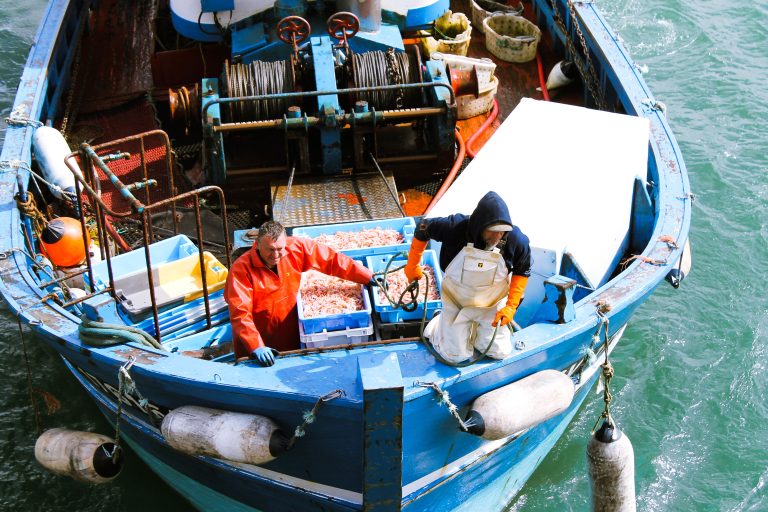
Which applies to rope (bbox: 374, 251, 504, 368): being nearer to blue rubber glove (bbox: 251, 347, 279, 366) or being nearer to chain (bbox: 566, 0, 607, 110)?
blue rubber glove (bbox: 251, 347, 279, 366)

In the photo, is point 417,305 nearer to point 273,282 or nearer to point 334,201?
point 273,282

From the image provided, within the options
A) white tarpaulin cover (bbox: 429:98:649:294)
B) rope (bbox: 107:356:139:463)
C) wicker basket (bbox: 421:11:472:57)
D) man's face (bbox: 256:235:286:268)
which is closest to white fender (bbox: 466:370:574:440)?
white tarpaulin cover (bbox: 429:98:649:294)

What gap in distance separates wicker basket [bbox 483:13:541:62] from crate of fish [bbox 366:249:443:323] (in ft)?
15.0

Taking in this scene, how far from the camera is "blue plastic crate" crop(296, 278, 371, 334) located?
5.47m

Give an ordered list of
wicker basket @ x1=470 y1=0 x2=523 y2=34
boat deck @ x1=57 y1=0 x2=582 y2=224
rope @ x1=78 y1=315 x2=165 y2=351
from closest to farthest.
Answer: rope @ x1=78 y1=315 x2=165 y2=351 → boat deck @ x1=57 y1=0 x2=582 y2=224 → wicker basket @ x1=470 y1=0 x2=523 y2=34

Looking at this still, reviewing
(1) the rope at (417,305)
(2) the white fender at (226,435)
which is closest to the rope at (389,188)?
(1) the rope at (417,305)

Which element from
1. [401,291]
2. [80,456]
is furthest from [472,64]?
[80,456]

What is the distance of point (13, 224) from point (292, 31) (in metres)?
2.89

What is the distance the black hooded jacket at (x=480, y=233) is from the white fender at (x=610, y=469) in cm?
127

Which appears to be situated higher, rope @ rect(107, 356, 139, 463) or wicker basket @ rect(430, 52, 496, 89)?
wicker basket @ rect(430, 52, 496, 89)

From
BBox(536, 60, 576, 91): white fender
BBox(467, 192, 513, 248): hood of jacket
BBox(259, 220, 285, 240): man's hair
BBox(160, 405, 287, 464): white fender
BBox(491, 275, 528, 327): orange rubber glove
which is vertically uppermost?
BBox(467, 192, 513, 248): hood of jacket

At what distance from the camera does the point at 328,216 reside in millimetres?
7262

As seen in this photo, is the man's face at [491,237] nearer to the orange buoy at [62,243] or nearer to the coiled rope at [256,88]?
the coiled rope at [256,88]

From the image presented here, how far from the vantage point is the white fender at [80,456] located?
5.39m
